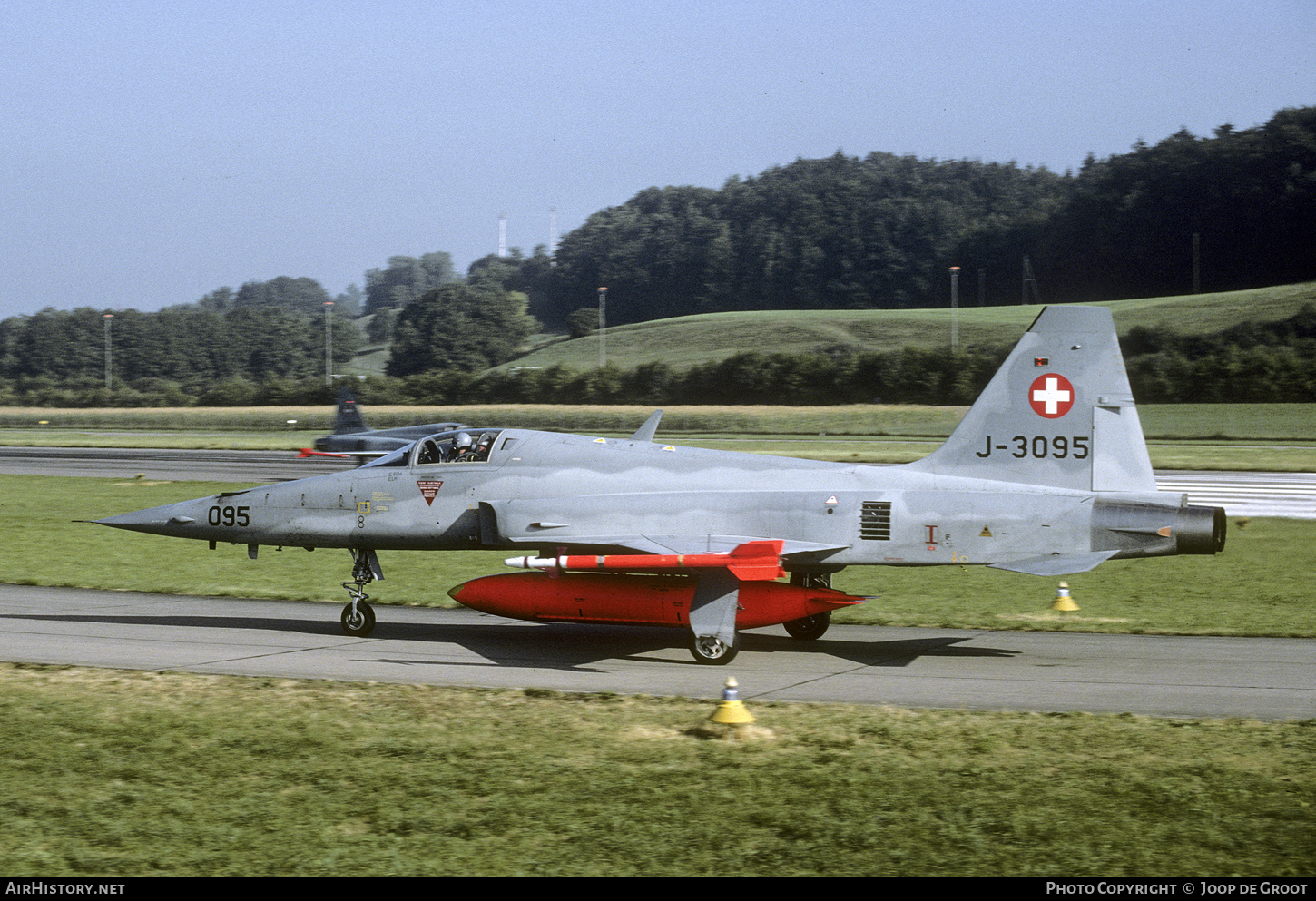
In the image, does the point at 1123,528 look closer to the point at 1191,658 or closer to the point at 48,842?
the point at 1191,658

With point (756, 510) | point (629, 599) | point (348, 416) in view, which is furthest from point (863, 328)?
point (629, 599)

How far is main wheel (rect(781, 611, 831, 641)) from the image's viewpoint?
650 inches

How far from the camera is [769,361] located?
286 ft

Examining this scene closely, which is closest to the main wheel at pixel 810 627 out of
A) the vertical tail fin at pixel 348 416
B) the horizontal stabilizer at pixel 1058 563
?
the horizontal stabilizer at pixel 1058 563

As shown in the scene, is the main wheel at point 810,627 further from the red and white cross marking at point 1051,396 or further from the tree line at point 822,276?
the tree line at point 822,276

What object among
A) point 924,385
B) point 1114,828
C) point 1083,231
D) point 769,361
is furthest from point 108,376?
point 1114,828

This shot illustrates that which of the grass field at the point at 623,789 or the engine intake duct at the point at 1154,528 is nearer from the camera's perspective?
the grass field at the point at 623,789

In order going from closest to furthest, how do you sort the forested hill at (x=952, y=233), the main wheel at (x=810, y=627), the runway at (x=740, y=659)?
the runway at (x=740, y=659)
the main wheel at (x=810, y=627)
the forested hill at (x=952, y=233)

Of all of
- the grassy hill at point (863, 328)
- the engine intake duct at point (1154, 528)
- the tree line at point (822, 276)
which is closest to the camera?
the engine intake duct at point (1154, 528)

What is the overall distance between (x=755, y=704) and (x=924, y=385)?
226 feet

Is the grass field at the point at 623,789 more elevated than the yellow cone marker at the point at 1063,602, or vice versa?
the yellow cone marker at the point at 1063,602

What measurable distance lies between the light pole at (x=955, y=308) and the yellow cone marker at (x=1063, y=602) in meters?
79.6

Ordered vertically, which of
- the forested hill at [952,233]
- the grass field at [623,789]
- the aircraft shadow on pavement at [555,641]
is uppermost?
the forested hill at [952,233]

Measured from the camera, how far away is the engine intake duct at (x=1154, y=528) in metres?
13.6
